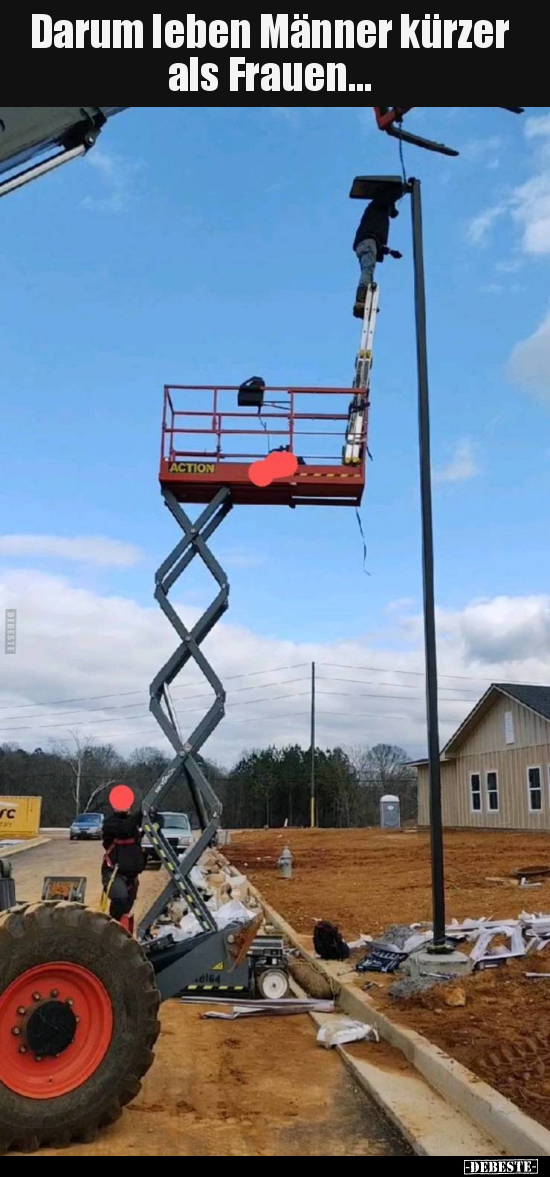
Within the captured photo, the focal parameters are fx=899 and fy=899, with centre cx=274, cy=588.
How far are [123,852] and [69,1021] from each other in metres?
3.78

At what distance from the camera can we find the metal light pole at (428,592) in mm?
8562

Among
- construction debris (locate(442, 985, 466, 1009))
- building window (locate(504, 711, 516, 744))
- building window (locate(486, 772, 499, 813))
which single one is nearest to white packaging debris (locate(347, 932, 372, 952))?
construction debris (locate(442, 985, 466, 1009))

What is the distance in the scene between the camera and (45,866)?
25875 mm

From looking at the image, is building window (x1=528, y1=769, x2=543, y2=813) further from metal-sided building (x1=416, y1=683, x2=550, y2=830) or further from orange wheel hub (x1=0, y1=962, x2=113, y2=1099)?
orange wheel hub (x1=0, y1=962, x2=113, y2=1099)

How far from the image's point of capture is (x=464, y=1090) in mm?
5574

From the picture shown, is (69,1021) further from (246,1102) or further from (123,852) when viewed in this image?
(123,852)

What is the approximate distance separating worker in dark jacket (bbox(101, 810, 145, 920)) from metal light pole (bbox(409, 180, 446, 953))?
283 centimetres

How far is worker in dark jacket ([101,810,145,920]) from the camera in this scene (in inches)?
334

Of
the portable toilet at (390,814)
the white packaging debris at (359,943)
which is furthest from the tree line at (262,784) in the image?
the white packaging debris at (359,943)

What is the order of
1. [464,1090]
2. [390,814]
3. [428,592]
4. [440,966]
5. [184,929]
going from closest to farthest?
[464,1090], [440,966], [428,592], [184,929], [390,814]

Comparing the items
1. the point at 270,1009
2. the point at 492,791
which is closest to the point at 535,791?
the point at 492,791

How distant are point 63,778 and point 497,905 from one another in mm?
79026
